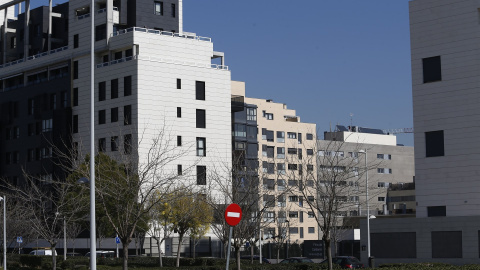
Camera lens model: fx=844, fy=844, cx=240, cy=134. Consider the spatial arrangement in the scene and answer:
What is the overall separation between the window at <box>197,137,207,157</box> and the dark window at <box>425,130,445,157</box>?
1353 inches

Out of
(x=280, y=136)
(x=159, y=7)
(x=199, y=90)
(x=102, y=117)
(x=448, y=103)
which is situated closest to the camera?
(x=448, y=103)

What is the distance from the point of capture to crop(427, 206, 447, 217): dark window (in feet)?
179

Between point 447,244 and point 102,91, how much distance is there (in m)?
44.8

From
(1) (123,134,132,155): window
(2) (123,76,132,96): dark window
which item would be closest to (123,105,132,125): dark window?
(2) (123,76,132,96): dark window

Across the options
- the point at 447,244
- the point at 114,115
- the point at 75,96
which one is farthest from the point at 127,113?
the point at 447,244

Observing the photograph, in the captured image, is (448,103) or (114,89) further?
(114,89)

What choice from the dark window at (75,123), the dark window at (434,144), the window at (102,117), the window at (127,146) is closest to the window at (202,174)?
the window at (127,146)

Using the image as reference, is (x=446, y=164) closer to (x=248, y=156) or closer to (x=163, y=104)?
(x=163, y=104)

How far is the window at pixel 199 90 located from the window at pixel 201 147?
4.33m

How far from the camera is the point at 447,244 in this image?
2060 inches

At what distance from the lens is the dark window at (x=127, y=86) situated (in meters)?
83.4

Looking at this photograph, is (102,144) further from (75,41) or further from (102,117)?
(75,41)

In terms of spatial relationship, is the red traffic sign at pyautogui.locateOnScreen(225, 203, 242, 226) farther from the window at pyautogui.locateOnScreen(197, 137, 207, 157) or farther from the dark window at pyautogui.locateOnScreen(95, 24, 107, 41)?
the dark window at pyautogui.locateOnScreen(95, 24, 107, 41)

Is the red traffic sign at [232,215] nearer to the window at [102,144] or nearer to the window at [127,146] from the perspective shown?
the window at [127,146]
